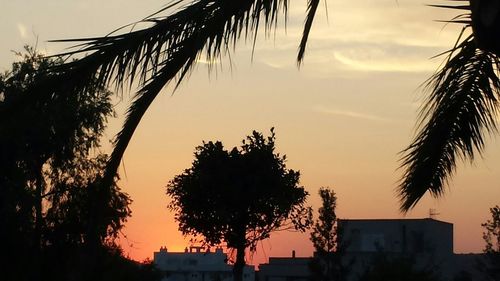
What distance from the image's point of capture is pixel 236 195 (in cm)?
4456

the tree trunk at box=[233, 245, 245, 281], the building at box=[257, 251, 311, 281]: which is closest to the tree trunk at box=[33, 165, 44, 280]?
the tree trunk at box=[233, 245, 245, 281]

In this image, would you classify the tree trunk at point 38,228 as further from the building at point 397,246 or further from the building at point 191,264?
the building at point 191,264

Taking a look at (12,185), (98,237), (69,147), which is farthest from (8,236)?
(98,237)

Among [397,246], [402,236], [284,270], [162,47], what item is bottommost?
[162,47]

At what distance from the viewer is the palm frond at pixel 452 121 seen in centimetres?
937

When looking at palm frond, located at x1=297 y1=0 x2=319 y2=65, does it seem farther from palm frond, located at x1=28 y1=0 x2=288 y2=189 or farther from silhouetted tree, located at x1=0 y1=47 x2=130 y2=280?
silhouetted tree, located at x1=0 y1=47 x2=130 y2=280

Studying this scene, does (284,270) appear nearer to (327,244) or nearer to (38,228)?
(327,244)

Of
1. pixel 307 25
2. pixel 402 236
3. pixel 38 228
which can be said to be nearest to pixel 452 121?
pixel 307 25

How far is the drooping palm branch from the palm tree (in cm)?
253

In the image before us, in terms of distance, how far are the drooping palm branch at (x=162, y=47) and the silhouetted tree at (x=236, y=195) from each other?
123ft

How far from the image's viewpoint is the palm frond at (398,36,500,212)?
30.7 ft

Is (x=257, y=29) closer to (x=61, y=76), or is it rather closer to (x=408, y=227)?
(x=61, y=76)

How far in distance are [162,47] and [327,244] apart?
149 ft

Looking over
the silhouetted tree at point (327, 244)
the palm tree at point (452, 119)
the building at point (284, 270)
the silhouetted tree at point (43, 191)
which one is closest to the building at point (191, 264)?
the building at point (284, 270)
